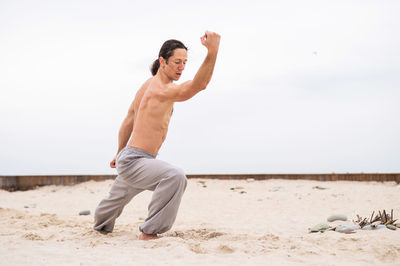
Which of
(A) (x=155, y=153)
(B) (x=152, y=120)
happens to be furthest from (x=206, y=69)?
(A) (x=155, y=153)

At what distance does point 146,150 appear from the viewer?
3.79 meters

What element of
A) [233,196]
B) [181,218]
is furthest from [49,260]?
[233,196]

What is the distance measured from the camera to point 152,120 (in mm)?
3730

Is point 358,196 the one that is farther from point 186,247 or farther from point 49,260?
point 49,260

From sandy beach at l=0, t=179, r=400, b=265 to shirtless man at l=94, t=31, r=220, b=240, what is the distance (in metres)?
0.27

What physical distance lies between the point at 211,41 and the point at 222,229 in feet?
7.19

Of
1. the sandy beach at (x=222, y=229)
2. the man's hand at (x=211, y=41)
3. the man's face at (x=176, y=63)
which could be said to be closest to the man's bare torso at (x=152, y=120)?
the man's face at (x=176, y=63)

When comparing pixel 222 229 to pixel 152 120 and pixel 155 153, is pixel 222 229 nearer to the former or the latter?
pixel 155 153

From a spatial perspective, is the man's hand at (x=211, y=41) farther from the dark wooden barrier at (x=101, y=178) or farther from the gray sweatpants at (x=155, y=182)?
the dark wooden barrier at (x=101, y=178)

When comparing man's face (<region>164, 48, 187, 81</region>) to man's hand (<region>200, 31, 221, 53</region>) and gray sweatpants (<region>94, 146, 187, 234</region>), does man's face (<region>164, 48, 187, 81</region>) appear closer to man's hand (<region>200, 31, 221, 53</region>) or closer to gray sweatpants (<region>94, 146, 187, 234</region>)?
man's hand (<region>200, 31, 221, 53</region>)

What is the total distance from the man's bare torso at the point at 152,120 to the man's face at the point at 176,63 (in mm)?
145

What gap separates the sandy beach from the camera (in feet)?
9.96

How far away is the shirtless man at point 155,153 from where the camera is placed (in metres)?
3.61

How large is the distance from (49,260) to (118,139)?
4.93 feet
